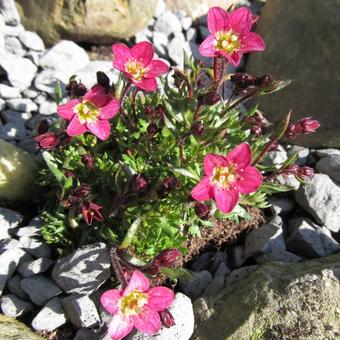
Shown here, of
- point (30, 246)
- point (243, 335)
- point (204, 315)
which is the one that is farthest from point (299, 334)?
point (30, 246)

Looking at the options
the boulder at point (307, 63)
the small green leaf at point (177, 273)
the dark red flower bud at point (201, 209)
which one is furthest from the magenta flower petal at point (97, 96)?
the boulder at point (307, 63)

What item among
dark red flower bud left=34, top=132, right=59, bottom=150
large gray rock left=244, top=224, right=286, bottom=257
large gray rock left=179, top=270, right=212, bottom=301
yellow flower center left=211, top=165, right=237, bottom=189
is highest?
dark red flower bud left=34, top=132, right=59, bottom=150

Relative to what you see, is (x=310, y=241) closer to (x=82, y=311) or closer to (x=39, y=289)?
(x=82, y=311)

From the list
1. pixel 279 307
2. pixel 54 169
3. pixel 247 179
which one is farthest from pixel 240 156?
pixel 54 169

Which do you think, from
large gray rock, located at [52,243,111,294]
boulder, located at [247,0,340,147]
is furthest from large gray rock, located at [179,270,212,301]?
boulder, located at [247,0,340,147]

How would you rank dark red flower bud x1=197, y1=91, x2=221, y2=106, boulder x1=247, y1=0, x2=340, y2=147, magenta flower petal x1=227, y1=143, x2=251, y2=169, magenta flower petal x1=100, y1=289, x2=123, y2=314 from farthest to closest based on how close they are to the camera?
boulder x1=247, y1=0, x2=340, y2=147, dark red flower bud x1=197, y1=91, x2=221, y2=106, magenta flower petal x1=227, y1=143, x2=251, y2=169, magenta flower petal x1=100, y1=289, x2=123, y2=314

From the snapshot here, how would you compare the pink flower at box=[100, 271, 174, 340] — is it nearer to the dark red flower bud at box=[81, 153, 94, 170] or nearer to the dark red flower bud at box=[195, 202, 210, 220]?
the dark red flower bud at box=[195, 202, 210, 220]

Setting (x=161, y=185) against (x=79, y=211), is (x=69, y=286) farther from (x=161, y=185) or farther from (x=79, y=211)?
(x=161, y=185)

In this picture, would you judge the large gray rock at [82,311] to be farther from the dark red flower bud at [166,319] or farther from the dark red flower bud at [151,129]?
the dark red flower bud at [151,129]
